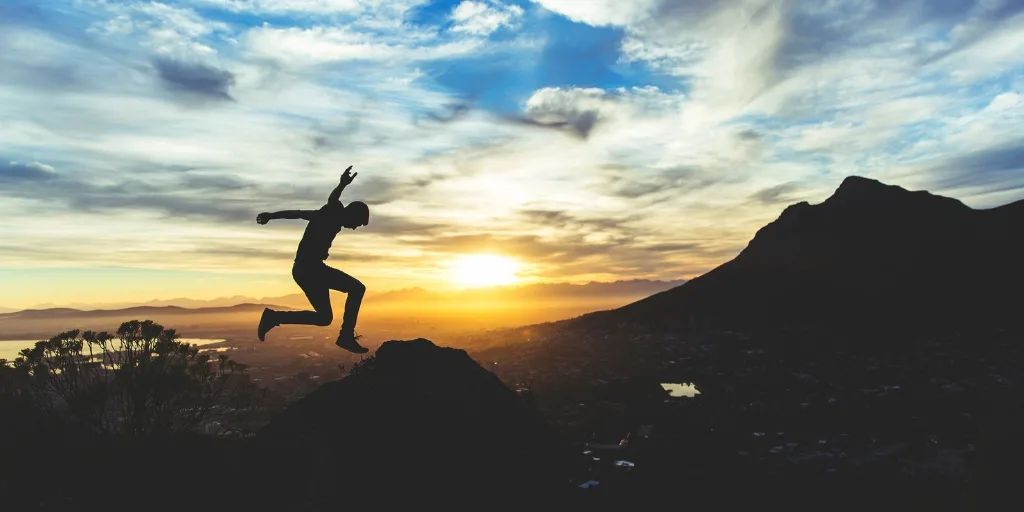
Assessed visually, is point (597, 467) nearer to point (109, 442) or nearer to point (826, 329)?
point (109, 442)

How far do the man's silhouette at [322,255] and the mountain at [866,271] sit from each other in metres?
66.4

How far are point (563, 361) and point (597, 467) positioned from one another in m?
30.3

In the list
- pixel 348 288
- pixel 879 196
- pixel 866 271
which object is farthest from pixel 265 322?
pixel 879 196

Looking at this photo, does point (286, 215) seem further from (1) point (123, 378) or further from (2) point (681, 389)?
(2) point (681, 389)

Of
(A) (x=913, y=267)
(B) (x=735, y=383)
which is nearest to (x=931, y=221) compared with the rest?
(A) (x=913, y=267)

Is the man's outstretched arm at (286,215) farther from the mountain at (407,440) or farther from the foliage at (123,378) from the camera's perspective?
the foliage at (123,378)

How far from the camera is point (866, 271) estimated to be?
69375 mm

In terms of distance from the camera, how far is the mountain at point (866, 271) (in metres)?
60.3

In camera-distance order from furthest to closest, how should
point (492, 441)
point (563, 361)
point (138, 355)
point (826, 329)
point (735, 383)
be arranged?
point (826, 329) < point (563, 361) < point (735, 383) < point (138, 355) < point (492, 441)

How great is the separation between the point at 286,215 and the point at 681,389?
3979 centimetres

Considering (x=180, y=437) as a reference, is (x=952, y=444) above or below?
below

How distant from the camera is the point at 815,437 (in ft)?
81.7

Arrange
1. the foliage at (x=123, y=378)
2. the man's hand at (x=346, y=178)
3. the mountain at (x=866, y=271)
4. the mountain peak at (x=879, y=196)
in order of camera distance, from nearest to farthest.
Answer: the man's hand at (x=346, y=178) < the foliage at (x=123, y=378) < the mountain at (x=866, y=271) < the mountain peak at (x=879, y=196)

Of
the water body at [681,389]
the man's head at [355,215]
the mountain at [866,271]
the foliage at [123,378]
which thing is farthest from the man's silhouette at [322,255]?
the mountain at [866,271]
